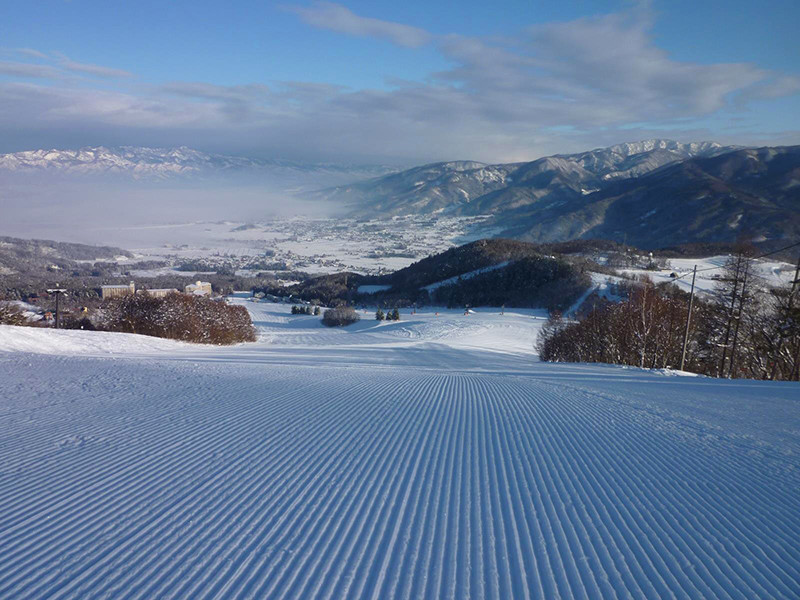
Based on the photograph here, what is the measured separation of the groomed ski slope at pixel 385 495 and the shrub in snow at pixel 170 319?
1672 centimetres

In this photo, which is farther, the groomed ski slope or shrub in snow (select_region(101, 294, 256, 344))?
shrub in snow (select_region(101, 294, 256, 344))

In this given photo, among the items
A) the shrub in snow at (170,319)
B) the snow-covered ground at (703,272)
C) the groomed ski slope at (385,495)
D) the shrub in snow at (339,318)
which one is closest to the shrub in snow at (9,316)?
the shrub in snow at (170,319)

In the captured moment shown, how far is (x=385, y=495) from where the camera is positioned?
504cm

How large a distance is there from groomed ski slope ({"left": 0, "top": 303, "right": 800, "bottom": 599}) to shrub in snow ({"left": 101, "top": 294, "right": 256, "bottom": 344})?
16723mm

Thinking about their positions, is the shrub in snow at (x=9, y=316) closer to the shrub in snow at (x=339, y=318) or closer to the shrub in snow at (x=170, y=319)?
the shrub in snow at (x=170, y=319)

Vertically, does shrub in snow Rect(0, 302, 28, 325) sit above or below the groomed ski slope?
below

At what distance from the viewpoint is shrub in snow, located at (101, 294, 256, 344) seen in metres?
26.2

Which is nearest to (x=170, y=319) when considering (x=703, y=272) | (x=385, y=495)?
(x=385, y=495)

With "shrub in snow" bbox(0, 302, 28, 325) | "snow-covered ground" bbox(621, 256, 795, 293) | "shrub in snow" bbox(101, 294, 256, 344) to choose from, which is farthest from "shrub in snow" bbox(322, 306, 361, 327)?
"snow-covered ground" bbox(621, 256, 795, 293)

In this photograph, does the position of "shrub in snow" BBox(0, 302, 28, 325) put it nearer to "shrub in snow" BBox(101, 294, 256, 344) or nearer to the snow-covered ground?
"shrub in snow" BBox(101, 294, 256, 344)

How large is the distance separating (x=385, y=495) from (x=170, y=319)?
81.3 feet

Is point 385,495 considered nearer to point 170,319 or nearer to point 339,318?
point 170,319

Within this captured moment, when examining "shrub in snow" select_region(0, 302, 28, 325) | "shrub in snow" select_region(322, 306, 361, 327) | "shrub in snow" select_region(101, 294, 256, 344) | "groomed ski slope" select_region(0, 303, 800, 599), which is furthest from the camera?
"shrub in snow" select_region(322, 306, 361, 327)

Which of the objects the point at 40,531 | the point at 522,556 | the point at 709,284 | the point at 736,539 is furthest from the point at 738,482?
the point at 709,284
